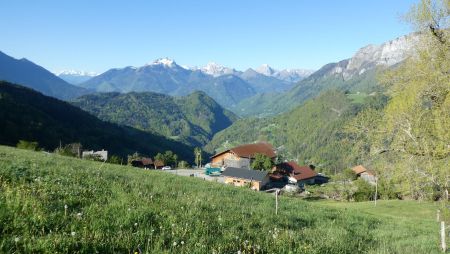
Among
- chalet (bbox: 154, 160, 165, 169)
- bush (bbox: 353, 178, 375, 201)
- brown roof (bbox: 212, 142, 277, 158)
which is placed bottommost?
bush (bbox: 353, 178, 375, 201)

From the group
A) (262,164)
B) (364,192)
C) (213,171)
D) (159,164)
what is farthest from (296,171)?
(159,164)

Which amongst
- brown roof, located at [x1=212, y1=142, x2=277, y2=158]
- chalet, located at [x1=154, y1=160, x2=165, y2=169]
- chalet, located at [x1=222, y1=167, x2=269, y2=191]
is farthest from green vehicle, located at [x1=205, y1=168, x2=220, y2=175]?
chalet, located at [x1=154, y1=160, x2=165, y2=169]

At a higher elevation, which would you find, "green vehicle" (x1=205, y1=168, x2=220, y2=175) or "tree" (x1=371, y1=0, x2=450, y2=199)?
"tree" (x1=371, y1=0, x2=450, y2=199)

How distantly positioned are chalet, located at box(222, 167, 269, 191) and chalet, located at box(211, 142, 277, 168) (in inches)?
1314

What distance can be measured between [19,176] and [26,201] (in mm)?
4503

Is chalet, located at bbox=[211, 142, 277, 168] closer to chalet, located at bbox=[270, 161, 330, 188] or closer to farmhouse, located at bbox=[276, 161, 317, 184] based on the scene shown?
farmhouse, located at bbox=[276, 161, 317, 184]

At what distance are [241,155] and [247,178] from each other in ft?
131

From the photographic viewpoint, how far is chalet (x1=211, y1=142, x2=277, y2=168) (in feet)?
525

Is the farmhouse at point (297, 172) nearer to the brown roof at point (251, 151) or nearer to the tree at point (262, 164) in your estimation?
the brown roof at point (251, 151)

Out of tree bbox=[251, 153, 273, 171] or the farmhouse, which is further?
the farmhouse

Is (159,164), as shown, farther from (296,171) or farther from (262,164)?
(296,171)

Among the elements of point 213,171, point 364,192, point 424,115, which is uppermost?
point 424,115

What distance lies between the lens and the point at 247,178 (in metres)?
120

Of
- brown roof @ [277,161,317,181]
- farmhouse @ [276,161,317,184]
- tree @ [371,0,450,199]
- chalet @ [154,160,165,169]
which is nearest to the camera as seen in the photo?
tree @ [371,0,450,199]
